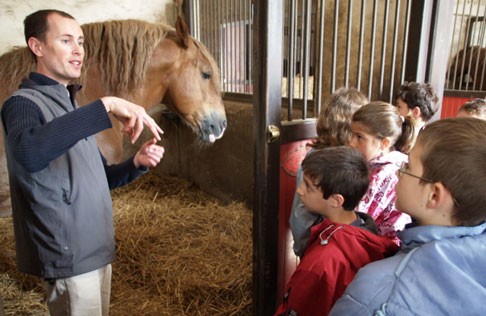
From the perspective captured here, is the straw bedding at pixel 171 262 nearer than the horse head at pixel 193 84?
Yes

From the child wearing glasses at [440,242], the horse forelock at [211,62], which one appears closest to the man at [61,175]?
the child wearing glasses at [440,242]

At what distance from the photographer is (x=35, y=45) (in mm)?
1053

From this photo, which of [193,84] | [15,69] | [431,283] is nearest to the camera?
[431,283]

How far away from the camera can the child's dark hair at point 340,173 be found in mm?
973

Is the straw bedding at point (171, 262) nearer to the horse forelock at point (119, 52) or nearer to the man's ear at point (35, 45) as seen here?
the horse forelock at point (119, 52)

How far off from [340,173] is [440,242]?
1.22 feet

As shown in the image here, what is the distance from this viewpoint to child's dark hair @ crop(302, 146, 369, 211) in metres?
0.97

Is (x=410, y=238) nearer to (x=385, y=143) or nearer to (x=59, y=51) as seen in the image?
(x=385, y=143)

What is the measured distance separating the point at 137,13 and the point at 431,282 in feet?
12.1

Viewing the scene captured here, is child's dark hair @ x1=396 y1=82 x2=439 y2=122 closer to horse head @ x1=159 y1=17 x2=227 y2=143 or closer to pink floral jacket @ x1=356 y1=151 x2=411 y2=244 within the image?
pink floral jacket @ x1=356 y1=151 x2=411 y2=244

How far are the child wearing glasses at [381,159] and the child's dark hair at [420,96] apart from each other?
0.46m

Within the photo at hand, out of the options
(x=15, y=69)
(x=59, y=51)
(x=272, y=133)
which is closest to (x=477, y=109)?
(x=272, y=133)

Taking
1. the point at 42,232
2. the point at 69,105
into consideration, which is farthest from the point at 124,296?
the point at 69,105

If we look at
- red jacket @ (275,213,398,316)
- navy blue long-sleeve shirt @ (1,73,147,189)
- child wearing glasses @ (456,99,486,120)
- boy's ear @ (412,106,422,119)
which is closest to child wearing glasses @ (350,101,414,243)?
red jacket @ (275,213,398,316)
